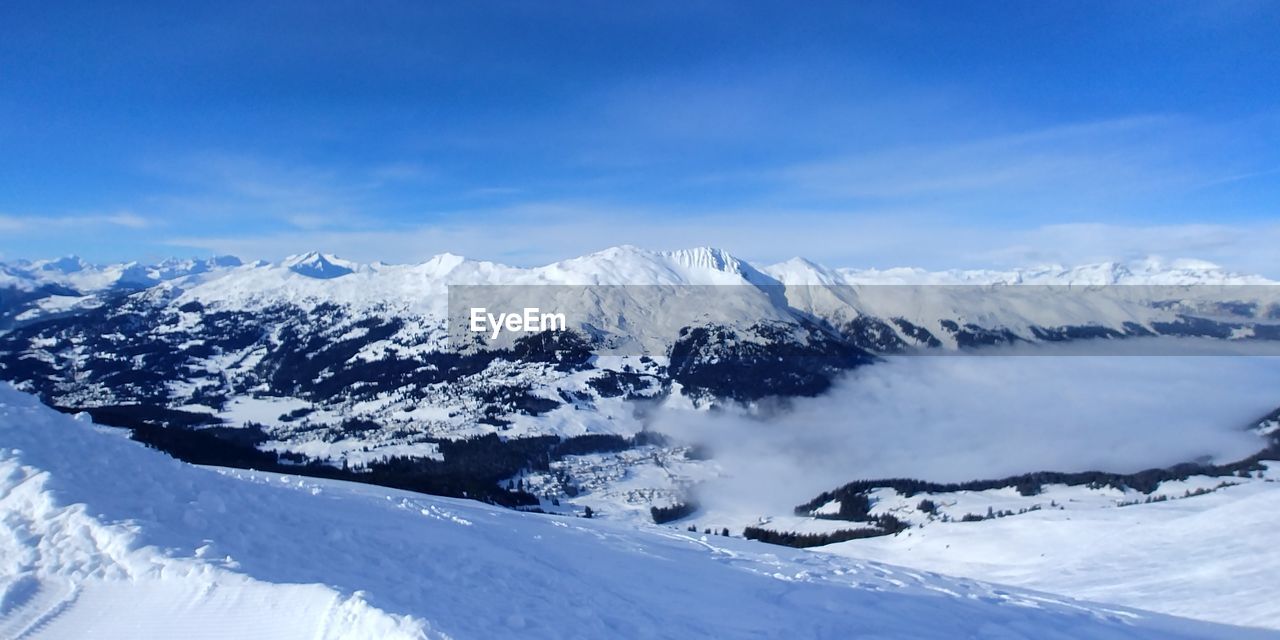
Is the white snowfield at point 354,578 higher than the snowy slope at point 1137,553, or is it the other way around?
the white snowfield at point 354,578

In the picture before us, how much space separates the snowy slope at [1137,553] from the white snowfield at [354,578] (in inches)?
306

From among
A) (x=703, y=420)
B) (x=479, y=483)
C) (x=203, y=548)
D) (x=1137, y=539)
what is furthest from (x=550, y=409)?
(x=203, y=548)

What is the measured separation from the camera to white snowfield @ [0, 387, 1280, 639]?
37.1 feet

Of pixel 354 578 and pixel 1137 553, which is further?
pixel 1137 553

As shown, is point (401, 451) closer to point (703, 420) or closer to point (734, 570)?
point (703, 420)

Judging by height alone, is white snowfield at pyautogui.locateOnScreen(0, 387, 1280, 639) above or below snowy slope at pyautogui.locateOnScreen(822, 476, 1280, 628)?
above

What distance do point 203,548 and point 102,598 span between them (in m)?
1.88

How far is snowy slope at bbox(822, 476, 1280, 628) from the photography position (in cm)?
3312

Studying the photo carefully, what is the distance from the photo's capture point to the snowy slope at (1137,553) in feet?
109

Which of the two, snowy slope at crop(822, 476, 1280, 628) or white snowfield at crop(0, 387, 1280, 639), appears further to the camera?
snowy slope at crop(822, 476, 1280, 628)

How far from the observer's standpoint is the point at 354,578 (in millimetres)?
14203

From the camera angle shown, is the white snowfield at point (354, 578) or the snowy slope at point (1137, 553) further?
the snowy slope at point (1137, 553)

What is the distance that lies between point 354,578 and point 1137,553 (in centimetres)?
5539

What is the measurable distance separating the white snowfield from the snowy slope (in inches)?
306
